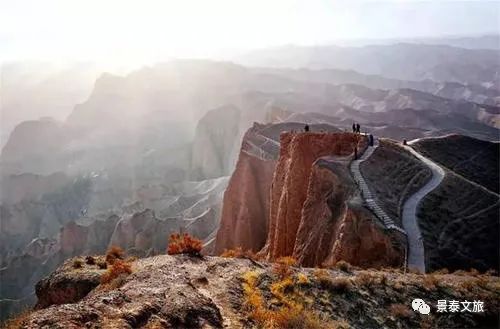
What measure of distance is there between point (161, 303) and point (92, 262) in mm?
9896

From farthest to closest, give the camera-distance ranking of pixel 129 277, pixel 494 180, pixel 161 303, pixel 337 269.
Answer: pixel 494 180, pixel 337 269, pixel 129 277, pixel 161 303

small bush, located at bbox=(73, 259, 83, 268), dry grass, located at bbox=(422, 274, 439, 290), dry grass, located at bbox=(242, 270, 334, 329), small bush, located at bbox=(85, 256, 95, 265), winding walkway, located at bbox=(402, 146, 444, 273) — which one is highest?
dry grass, located at bbox=(242, 270, 334, 329)

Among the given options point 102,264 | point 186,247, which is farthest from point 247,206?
point 186,247

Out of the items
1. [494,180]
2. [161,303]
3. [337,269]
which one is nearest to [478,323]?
[337,269]

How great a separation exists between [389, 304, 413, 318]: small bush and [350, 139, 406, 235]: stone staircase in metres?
6.70

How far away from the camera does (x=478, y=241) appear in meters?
23.2

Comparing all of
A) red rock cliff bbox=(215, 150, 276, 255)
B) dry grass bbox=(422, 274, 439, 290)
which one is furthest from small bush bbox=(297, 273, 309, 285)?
red rock cliff bbox=(215, 150, 276, 255)

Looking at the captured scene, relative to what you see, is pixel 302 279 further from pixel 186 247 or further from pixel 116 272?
pixel 116 272

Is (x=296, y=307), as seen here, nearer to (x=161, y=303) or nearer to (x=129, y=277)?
(x=161, y=303)

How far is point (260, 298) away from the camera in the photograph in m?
14.6

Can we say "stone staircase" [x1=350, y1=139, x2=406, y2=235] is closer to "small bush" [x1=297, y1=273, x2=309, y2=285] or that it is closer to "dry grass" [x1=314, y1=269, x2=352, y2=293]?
"dry grass" [x1=314, y1=269, x2=352, y2=293]

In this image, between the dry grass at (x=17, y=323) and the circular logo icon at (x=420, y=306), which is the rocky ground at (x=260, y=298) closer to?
the dry grass at (x=17, y=323)

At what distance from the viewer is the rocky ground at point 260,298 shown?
12047mm

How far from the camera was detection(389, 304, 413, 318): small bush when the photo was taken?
1460 centimetres
